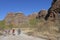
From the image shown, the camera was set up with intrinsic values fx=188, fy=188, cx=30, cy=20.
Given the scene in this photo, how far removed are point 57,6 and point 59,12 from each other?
6.62 feet

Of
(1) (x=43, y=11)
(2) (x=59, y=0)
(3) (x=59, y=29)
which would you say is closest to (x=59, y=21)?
(3) (x=59, y=29)

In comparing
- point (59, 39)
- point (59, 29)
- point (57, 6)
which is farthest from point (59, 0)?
point (59, 39)

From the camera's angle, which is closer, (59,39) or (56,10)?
(59,39)

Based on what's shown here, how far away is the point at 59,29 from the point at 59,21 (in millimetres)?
4996

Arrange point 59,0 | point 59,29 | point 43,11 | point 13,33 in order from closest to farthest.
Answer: point 59,29 → point 13,33 → point 59,0 → point 43,11

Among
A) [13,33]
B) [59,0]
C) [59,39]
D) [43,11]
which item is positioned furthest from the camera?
[43,11]

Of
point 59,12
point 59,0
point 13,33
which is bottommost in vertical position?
point 13,33

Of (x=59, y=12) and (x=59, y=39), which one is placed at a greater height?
(x=59, y=12)

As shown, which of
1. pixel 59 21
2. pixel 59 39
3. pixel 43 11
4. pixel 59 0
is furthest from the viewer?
pixel 43 11

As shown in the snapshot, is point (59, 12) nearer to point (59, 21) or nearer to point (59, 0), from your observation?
point (59, 0)

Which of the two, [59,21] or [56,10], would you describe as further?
[56,10]

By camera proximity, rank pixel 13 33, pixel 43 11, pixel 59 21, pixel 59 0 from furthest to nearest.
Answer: pixel 43 11 < pixel 59 0 < pixel 13 33 < pixel 59 21

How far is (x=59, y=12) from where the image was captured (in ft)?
155

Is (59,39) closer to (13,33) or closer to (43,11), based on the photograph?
(13,33)
